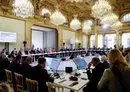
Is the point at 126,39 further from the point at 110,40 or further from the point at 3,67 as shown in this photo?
the point at 3,67

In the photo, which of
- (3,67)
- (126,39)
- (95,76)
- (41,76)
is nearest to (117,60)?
(95,76)

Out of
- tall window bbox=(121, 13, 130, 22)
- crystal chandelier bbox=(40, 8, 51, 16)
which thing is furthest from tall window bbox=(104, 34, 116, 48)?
crystal chandelier bbox=(40, 8, 51, 16)

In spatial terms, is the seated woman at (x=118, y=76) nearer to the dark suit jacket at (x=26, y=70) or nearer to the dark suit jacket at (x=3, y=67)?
the dark suit jacket at (x=26, y=70)

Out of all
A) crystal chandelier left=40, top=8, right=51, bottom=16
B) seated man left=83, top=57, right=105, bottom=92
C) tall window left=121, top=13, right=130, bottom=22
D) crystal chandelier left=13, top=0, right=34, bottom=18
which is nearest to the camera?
seated man left=83, top=57, right=105, bottom=92

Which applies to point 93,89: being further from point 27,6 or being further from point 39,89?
point 27,6

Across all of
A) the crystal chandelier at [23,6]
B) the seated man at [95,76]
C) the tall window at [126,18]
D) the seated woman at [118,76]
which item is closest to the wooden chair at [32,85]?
the seated man at [95,76]

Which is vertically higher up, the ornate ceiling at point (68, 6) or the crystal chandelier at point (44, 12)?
the ornate ceiling at point (68, 6)

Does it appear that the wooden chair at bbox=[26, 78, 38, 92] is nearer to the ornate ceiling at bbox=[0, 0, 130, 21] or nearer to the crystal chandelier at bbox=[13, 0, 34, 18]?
the crystal chandelier at bbox=[13, 0, 34, 18]

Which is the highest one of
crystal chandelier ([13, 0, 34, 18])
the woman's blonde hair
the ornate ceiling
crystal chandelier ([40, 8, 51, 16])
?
the ornate ceiling

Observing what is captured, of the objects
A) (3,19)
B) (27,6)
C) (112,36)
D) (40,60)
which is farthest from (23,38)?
(112,36)

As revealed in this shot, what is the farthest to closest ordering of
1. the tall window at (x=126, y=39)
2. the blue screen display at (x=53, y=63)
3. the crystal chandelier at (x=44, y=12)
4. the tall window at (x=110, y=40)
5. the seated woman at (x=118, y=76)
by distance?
the tall window at (x=110, y=40) < the tall window at (x=126, y=39) < the crystal chandelier at (x=44, y=12) < the blue screen display at (x=53, y=63) < the seated woman at (x=118, y=76)

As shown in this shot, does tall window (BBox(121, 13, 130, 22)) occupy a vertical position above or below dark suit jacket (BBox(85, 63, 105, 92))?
above

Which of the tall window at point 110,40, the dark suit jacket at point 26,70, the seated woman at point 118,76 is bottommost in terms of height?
the dark suit jacket at point 26,70

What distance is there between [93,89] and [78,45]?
21.1m
